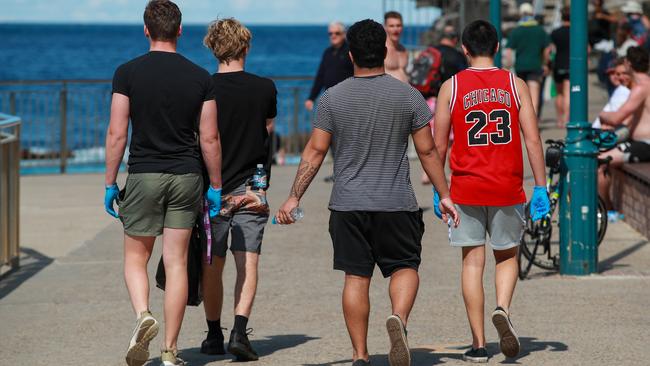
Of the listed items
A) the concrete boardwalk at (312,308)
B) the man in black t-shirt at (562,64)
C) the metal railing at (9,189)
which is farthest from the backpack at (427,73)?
the man in black t-shirt at (562,64)

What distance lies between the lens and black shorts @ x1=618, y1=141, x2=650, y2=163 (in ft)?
39.2

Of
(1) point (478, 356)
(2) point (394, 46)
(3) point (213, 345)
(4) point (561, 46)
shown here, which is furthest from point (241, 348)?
(4) point (561, 46)

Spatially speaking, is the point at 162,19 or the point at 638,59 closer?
the point at 162,19

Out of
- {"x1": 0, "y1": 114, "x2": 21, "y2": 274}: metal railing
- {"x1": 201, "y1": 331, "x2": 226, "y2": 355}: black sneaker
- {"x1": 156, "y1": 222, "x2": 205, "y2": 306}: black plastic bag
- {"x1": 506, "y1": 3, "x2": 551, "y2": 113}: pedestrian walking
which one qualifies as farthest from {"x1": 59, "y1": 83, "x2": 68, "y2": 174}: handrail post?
{"x1": 156, "y1": 222, "x2": 205, "y2": 306}: black plastic bag

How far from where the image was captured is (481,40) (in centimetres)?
702

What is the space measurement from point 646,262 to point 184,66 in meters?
4.85

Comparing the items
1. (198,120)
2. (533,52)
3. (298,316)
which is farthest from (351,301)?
(533,52)

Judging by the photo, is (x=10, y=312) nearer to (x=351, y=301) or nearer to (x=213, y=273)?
(x=213, y=273)

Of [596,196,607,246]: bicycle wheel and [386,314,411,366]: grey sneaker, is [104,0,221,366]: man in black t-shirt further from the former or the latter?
[596,196,607,246]: bicycle wheel

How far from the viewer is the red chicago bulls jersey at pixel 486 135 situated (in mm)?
6914

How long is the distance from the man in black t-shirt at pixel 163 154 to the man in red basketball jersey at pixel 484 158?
124cm

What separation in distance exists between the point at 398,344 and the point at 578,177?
3.53 metres

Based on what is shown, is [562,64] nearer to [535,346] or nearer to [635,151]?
[635,151]

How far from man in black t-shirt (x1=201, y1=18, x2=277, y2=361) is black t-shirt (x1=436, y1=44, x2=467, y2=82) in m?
7.01
